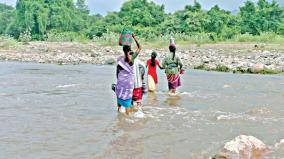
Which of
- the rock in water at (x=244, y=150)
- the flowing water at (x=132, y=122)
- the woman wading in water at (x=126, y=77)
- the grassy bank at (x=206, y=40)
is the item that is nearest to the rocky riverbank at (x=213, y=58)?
the grassy bank at (x=206, y=40)

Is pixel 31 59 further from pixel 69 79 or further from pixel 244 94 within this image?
pixel 244 94

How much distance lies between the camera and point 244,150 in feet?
17.7

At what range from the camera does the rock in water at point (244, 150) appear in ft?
17.0

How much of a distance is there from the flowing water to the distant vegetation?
78.5ft

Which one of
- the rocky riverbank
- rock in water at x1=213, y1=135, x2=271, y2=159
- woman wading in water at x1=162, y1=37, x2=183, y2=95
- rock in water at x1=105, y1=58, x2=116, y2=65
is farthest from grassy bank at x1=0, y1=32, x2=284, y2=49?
rock in water at x1=213, y1=135, x2=271, y2=159

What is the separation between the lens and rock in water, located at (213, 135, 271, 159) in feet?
17.0

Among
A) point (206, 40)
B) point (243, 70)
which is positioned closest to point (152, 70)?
point (243, 70)

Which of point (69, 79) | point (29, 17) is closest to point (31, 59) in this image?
point (69, 79)

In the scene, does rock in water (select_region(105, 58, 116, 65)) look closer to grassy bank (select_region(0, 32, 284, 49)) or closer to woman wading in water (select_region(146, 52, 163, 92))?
grassy bank (select_region(0, 32, 284, 49))

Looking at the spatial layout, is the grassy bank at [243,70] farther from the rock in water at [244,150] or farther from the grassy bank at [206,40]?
the rock in water at [244,150]

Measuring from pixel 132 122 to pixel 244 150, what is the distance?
8.96 ft

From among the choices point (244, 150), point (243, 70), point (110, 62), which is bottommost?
point (243, 70)

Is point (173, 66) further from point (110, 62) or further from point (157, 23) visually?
point (157, 23)

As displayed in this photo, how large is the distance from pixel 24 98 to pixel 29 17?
43.7 m
